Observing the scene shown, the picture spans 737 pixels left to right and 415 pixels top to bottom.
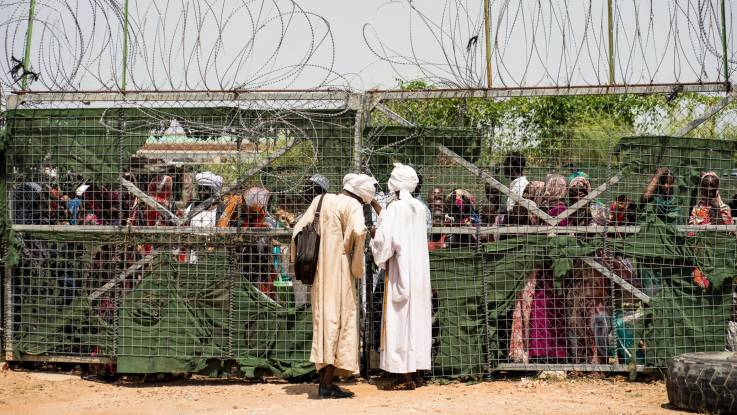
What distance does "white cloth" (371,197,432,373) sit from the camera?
7617 millimetres

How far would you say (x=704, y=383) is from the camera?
6.59m

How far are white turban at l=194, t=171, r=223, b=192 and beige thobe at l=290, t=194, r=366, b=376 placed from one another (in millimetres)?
1103

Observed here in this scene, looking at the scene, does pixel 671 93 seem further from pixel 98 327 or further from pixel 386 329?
pixel 98 327

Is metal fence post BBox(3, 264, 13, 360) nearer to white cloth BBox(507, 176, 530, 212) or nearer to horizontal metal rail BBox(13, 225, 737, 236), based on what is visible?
horizontal metal rail BBox(13, 225, 737, 236)

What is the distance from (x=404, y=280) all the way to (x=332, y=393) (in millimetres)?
1090

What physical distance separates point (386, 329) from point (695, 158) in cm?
315

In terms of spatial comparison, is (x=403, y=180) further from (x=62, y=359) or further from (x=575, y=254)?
(x=62, y=359)

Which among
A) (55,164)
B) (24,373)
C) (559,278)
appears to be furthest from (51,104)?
(559,278)

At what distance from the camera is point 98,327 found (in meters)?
8.30

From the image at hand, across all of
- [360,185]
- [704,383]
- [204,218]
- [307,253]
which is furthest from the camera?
[204,218]

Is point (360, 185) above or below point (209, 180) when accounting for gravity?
below

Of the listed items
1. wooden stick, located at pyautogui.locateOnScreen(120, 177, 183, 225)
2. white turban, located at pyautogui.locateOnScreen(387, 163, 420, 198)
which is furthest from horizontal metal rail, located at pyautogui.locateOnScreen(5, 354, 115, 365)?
white turban, located at pyautogui.locateOnScreen(387, 163, 420, 198)

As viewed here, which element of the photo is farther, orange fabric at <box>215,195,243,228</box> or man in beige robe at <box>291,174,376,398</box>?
orange fabric at <box>215,195,243,228</box>

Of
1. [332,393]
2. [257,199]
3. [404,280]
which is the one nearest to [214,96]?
[257,199]
